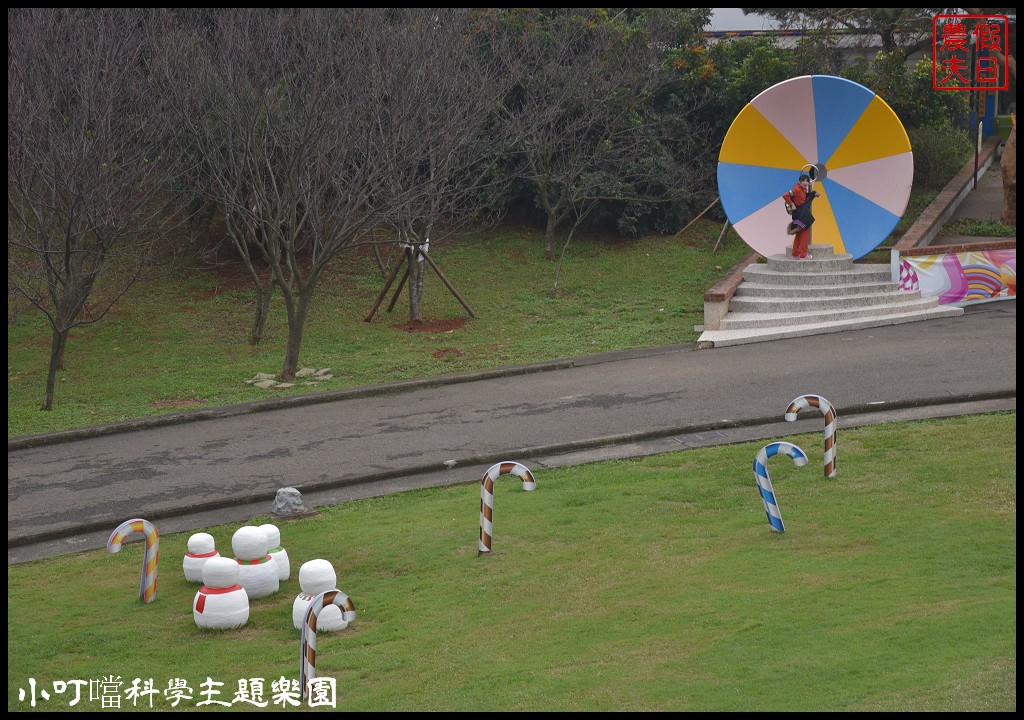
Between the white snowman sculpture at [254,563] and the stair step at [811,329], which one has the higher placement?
the white snowman sculpture at [254,563]

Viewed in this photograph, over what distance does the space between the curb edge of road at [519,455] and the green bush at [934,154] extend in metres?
14.7

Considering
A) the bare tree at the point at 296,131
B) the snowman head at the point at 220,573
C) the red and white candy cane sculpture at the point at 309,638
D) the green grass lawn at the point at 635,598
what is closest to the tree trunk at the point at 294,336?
the bare tree at the point at 296,131

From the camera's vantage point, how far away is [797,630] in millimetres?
7934

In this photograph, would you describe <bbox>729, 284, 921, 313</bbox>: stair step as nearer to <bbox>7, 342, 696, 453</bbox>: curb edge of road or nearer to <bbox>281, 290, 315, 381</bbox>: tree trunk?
<bbox>7, 342, 696, 453</bbox>: curb edge of road

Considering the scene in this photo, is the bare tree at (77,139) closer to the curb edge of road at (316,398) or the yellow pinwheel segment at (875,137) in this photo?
the curb edge of road at (316,398)

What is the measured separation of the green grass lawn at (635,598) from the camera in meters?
7.21

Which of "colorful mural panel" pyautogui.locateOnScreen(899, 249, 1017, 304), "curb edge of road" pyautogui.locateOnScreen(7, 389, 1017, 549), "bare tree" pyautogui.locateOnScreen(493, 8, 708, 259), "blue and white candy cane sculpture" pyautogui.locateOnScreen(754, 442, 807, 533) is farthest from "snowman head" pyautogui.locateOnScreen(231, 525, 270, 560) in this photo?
"bare tree" pyautogui.locateOnScreen(493, 8, 708, 259)

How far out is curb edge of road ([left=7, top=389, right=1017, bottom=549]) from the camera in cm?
1211

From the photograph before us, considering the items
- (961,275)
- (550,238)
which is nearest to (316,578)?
(961,275)

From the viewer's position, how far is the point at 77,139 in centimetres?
1803

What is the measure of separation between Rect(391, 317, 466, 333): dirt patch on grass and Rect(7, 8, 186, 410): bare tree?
16.3 feet

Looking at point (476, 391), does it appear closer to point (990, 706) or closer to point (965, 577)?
point (965, 577)

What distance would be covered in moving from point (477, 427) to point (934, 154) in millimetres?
17324

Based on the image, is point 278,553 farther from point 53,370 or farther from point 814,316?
point 814,316
